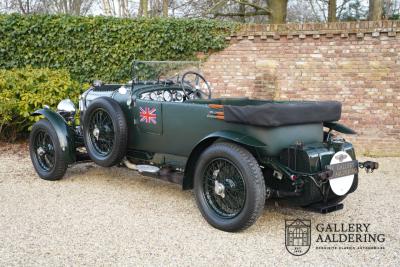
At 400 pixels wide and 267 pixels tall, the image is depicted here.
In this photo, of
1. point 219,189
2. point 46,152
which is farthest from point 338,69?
point 46,152

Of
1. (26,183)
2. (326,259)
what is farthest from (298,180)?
(26,183)

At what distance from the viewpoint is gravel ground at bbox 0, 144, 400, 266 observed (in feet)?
11.4

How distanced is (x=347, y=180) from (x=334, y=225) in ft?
1.65

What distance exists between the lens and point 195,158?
437 cm

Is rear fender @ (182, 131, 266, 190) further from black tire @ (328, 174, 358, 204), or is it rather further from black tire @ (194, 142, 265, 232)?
black tire @ (328, 174, 358, 204)

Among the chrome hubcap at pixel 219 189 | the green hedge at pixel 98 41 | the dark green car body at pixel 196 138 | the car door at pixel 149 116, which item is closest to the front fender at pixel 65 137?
the dark green car body at pixel 196 138

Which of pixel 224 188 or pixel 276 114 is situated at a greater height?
pixel 276 114

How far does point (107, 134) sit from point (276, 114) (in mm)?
2174

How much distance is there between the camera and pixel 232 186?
396 centimetres

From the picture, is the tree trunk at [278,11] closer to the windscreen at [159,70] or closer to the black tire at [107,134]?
the windscreen at [159,70]

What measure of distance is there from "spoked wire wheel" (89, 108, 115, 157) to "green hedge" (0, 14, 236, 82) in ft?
11.4

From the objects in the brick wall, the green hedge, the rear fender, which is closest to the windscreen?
the rear fender

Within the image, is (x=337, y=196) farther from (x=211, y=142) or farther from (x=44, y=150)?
(x=44, y=150)

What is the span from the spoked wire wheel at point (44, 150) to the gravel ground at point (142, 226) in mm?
227
